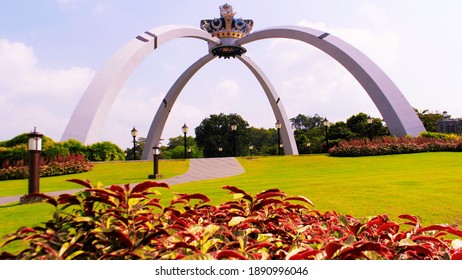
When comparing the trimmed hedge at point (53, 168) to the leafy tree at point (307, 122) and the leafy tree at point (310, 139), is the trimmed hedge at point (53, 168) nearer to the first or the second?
the leafy tree at point (310, 139)

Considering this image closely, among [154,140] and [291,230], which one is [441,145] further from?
[154,140]

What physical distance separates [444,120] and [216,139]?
1414 inches

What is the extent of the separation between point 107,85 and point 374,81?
20015 millimetres

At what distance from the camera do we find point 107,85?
25.0 meters

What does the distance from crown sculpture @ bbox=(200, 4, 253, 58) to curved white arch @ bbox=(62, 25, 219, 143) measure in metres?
7.33

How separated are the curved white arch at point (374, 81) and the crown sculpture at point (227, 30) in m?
7.11

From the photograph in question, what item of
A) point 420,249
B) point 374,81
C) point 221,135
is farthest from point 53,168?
point 221,135

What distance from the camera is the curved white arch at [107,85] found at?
23047 millimetres

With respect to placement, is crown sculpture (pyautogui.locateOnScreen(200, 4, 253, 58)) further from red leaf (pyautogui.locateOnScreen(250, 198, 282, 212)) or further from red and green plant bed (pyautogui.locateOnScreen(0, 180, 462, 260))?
red and green plant bed (pyautogui.locateOnScreen(0, 180, 462, 260))

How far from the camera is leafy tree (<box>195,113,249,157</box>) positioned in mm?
62969

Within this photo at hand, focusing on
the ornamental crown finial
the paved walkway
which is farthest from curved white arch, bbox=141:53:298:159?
the paved walkway

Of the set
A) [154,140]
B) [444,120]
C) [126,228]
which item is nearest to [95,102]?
[154,140]

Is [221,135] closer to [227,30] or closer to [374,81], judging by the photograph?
[227,30]

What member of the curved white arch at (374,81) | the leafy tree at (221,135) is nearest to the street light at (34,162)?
the curved white arch at (374,81)
